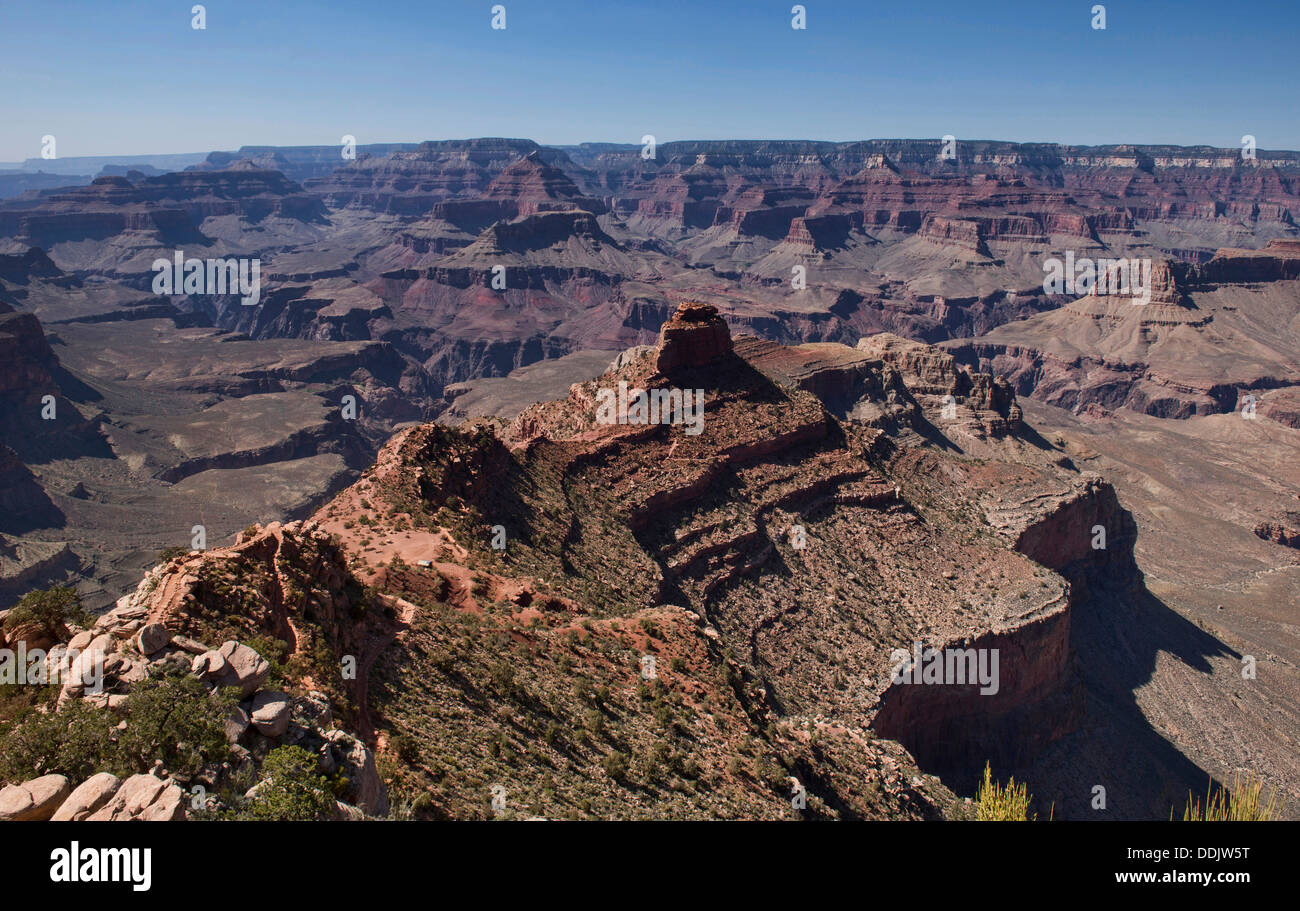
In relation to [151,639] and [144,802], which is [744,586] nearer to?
[151,639]

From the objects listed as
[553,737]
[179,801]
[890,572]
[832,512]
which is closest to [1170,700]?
[890,572]

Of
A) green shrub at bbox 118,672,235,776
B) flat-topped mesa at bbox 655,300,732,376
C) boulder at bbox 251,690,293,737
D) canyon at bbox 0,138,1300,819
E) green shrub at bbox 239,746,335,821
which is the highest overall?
flat-topped mesa at bbox 655,300,732,376

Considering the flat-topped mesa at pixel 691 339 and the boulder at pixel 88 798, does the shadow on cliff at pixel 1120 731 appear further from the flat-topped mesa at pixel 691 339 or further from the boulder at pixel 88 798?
the boulder at pixel 88 798

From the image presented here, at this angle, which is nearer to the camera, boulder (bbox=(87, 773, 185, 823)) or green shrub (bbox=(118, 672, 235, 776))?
boulder (bbox=(87, 773, 185, 823))

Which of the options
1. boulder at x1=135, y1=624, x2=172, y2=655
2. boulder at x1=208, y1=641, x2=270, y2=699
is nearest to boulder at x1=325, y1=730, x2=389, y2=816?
boulder at x1=208, y1=641, x2=270, y2=699

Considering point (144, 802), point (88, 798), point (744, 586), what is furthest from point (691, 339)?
point (88, 798)

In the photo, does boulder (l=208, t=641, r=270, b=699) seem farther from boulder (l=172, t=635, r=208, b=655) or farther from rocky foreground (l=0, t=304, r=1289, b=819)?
boulder (l=172, t=635, r=208, b=655)
